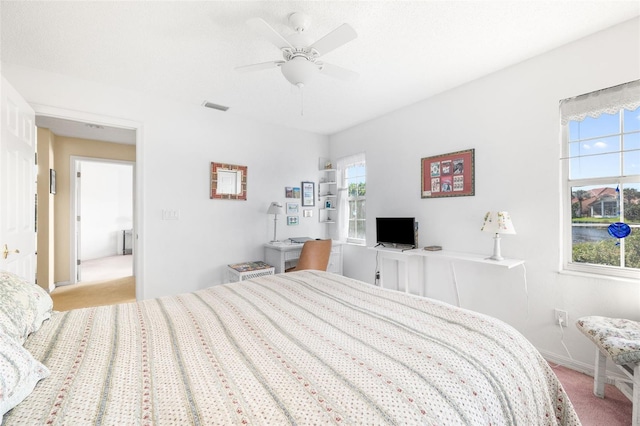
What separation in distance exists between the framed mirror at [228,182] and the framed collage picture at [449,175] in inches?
90.7

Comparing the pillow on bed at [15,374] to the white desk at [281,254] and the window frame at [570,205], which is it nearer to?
the white desk at [281,254]

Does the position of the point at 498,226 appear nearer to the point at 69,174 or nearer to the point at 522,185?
the point at 522,185

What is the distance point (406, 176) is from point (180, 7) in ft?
8.87

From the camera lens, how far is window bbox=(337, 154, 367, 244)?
4.21 meters

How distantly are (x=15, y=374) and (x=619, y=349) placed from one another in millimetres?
2552

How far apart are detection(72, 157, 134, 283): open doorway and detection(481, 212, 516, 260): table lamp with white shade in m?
6.55

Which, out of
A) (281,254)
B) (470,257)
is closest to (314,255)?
(281,254)

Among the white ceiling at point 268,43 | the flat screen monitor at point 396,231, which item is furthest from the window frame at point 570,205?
the flat screen monitor at point 396,231

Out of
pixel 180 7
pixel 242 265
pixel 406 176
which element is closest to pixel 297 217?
pixel 242 265

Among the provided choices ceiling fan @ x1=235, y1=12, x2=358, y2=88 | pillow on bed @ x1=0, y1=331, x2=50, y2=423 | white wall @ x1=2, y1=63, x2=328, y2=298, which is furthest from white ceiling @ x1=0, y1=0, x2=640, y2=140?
pillow on bed @ x1=0, y1=331, x2=50, y2=423

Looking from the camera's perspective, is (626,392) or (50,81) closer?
(626,392)

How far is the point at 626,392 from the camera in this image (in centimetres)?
163

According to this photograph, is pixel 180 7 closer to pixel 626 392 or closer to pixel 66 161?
pixel 626 392

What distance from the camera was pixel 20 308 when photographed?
→ 1014mm
